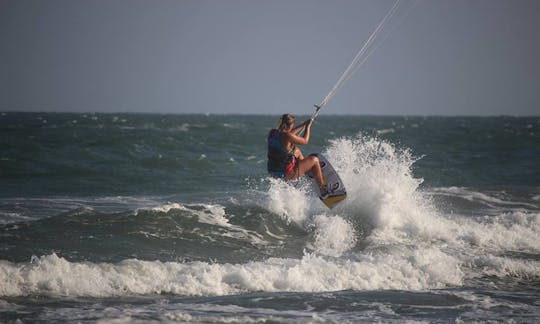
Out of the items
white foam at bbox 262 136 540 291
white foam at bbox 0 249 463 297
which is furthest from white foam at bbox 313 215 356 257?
white foam at bbox 0 249 463 297

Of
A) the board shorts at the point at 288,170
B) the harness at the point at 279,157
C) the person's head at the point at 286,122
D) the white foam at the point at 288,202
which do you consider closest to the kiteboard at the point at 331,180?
the board shorts at the point at 288,170

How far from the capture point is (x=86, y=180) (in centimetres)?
2045

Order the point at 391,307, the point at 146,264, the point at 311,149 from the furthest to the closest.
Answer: the point at 311,149 → the point at 146,264 → the point at 391,307

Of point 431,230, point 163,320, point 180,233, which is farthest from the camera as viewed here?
point 431,230

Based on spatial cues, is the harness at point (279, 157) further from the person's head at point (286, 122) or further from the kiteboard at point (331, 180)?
the kiteboard at point (331, 180)

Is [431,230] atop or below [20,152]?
below

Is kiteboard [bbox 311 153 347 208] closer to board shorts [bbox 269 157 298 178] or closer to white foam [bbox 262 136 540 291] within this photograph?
board shorts [bbox 269 157 298 178]

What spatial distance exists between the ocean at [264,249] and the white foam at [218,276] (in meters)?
0.03

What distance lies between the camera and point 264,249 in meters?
12.4

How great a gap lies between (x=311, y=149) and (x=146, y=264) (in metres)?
26.7

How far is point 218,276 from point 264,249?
250 cm

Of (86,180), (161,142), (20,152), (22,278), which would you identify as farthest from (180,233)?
(161,142)

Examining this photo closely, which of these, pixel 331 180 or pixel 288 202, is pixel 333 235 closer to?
pixel 331 180

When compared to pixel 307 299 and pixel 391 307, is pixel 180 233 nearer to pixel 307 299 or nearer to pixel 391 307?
pixel 307 299
